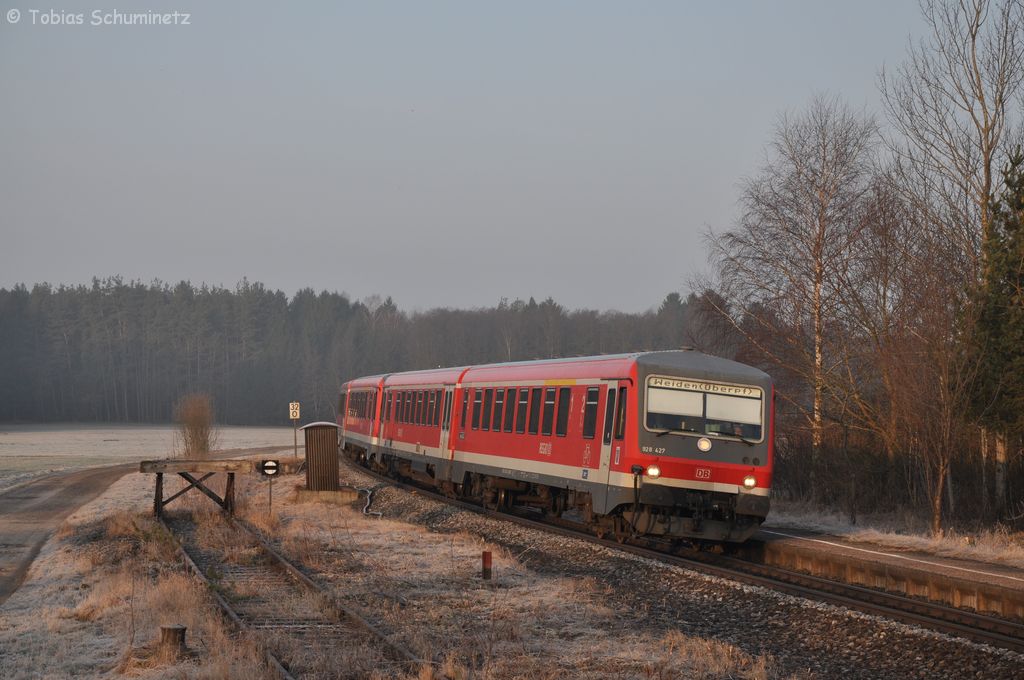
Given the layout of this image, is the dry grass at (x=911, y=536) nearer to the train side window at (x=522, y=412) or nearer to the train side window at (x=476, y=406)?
the train side window at (x=522, y=412)

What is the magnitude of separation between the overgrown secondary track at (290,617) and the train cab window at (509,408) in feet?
18.3

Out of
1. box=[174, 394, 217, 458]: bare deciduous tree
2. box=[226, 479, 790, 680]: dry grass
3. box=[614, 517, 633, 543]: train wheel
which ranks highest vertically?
box=[174, 394, 217, 458]: bare deciduous tree

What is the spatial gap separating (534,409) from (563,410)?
144 centimetres

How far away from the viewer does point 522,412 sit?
2031cm

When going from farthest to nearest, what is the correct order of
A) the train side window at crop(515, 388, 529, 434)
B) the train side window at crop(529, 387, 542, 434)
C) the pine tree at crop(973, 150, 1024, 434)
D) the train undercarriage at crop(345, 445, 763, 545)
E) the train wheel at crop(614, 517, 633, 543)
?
the train side window at crop(515, 388, 529, 434)
the train side window at crop(529, 387, 542, 434)
the pine tree at crop(973, 150, 1024, 434)
the train wheel at crop(614, 517, 633, 543)
the train undercarriage at crop(345, 445, 763, 545)

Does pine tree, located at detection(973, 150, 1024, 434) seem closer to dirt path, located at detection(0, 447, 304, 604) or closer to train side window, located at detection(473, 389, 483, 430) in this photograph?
train side window, located at detection(473, 389, 483, 430)

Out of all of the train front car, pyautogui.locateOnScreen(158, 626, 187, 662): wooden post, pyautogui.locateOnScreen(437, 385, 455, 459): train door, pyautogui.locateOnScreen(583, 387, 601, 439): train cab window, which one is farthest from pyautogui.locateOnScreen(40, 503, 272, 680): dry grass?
pyautogui.locateOnScreen(437, 385, 455, 459): train door

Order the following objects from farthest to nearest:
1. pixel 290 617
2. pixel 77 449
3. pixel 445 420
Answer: pixel 77 449 → pixel 445 420 → pixel 290 617

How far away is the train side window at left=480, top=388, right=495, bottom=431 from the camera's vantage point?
72.7ft

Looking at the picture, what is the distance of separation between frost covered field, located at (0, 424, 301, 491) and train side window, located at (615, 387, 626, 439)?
2568 centimetres

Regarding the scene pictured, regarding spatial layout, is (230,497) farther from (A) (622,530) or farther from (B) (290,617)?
(B) (290,617)

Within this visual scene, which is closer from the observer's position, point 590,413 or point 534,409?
point 590,413

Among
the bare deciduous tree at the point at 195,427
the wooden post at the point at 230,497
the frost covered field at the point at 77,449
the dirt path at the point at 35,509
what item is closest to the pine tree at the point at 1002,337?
the wooden post at the point at 230,497

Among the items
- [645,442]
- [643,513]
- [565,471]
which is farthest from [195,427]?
[645,442]
